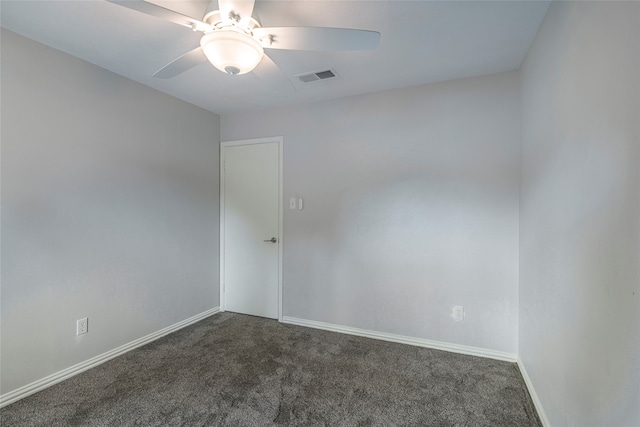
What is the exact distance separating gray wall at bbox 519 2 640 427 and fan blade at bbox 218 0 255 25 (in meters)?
1.39

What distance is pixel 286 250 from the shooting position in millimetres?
3242

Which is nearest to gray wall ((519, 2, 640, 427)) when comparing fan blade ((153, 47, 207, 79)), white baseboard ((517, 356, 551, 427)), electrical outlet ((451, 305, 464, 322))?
white baseboard ((517, 356, 551, 427))

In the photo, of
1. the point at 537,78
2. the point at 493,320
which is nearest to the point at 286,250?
the point at 493,320

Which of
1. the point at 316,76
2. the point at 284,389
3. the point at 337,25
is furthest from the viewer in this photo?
the point at 316,76

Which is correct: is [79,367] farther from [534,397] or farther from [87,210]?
[534,397]

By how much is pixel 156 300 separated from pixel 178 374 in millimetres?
893

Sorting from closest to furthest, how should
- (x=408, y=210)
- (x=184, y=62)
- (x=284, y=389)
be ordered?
(x=184, y=62) → (x=284, y=389) → (x=408, y=210)

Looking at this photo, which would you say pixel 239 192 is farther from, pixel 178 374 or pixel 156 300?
pixel 178 374

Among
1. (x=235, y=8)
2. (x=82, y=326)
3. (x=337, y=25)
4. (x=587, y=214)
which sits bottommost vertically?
(x=82, y=326)

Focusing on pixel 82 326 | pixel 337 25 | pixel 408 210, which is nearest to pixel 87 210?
pixel 82 326

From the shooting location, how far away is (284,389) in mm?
2020

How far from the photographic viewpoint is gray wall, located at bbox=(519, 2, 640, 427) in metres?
0.93

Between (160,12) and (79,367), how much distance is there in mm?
2530

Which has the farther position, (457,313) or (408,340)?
(408,340)
